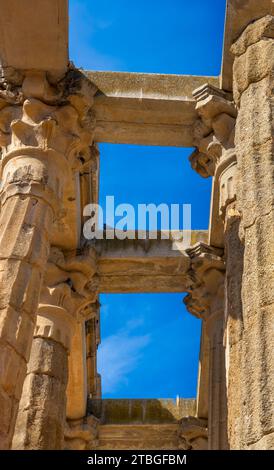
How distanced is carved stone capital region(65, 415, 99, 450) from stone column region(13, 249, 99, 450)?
5197 mm

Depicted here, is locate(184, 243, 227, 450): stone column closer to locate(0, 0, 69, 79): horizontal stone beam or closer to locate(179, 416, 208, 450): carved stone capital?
locate(179, 416, 208, 450): carved stone capital

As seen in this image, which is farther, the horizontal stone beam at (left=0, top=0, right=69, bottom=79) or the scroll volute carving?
the scroll volute carving

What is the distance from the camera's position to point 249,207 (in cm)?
706

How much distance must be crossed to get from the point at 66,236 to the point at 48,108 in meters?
4.03

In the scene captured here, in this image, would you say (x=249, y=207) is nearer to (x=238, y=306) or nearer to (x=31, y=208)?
(x=238, y=306)

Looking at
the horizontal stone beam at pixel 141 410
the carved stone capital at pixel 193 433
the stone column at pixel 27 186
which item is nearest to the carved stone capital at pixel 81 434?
the horizontal stone beam at pixel 141 410

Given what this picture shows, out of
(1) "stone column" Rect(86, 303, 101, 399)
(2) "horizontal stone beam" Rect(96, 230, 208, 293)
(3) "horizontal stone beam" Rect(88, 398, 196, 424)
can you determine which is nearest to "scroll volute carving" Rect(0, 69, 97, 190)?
(2) "horizontal stone beam" Rect(96, 230, 208, 293)

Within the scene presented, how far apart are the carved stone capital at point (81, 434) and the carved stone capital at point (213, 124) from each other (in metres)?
9.54

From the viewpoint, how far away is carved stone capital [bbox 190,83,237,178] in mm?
13023

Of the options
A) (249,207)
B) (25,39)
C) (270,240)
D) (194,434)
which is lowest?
(270,240)

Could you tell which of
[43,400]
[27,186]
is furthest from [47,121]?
[43,400]

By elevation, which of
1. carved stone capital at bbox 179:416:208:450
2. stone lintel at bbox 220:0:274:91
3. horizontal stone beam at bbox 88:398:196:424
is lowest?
carved stone capital at bbox 179:416:208:450

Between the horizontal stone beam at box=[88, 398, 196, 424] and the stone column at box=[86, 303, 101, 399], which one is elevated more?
the stone column at box=[86, 303, 101, 399]
